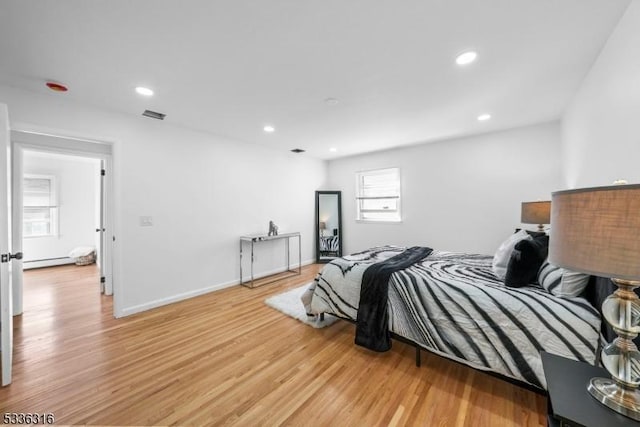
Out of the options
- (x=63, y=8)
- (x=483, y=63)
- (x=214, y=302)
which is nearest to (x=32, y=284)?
(x=214, y=302)

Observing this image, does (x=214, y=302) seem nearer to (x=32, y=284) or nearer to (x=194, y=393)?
(x=194, y=393)

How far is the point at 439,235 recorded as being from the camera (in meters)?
4.48

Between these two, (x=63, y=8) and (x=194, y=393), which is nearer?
(x=63, y=8)

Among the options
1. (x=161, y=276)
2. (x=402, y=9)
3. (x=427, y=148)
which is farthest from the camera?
(x=427, y=148)

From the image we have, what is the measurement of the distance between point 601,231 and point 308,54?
80.3 inches

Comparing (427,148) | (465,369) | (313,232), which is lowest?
(465,369)

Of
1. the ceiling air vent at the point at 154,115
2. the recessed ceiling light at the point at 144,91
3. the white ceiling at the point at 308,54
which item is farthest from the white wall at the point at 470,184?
the recessed ceiling light at the point at 144,91

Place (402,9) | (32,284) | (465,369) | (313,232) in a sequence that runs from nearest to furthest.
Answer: (402,9) → (465,369) → (32,284) → (313,232)

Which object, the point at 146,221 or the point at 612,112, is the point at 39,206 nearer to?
the point at 146,221

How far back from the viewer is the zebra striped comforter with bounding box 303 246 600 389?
1.55m

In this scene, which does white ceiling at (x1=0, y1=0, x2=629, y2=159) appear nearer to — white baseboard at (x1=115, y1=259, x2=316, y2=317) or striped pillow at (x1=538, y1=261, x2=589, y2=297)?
striped pillow at (x1=538, y1=261, x2=589, y2=297)

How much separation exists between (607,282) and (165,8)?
3.08 metres

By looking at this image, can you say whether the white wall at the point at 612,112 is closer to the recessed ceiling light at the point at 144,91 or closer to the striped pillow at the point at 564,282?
the striped pillow at the point at 564,282

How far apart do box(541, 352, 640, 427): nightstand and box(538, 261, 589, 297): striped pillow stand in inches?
25.6
